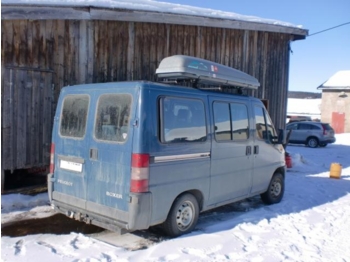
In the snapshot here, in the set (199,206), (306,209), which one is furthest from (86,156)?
(306,209)

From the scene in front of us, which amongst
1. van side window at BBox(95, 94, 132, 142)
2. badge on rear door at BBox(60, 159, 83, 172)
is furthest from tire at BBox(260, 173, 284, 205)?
badge on rear door at BBox(60, 159, 83, 172)

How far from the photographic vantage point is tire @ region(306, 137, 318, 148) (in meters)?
21.5

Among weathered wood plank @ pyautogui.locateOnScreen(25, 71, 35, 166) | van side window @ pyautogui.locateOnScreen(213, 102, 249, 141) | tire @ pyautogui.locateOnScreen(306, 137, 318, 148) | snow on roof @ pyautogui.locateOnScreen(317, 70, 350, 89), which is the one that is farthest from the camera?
snow on roof @ pyautogui.locateOnScreen(317, 70, 350, 89)

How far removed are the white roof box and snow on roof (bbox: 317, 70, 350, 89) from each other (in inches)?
1195

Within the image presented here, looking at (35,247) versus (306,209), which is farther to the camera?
(306,209)

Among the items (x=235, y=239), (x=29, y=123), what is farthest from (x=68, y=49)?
(x=235, y=239)

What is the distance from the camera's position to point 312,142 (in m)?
Result: 21.6

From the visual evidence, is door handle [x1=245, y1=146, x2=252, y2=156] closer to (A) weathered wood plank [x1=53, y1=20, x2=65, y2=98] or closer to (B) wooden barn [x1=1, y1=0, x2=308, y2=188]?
(B) wooden barn [x1=1, y1=0, x2=308, y2=188]

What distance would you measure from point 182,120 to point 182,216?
143 centimetres

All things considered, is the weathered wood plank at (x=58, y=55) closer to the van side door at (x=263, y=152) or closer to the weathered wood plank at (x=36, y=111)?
the weathered wood plank at (x=36, y=111)

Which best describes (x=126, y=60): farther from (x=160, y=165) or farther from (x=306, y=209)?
(x=306, y=209)

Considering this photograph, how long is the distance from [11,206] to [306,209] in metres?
5.61

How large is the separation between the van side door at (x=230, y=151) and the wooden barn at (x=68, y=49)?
3325 millimetres

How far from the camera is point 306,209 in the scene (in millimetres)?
6973
